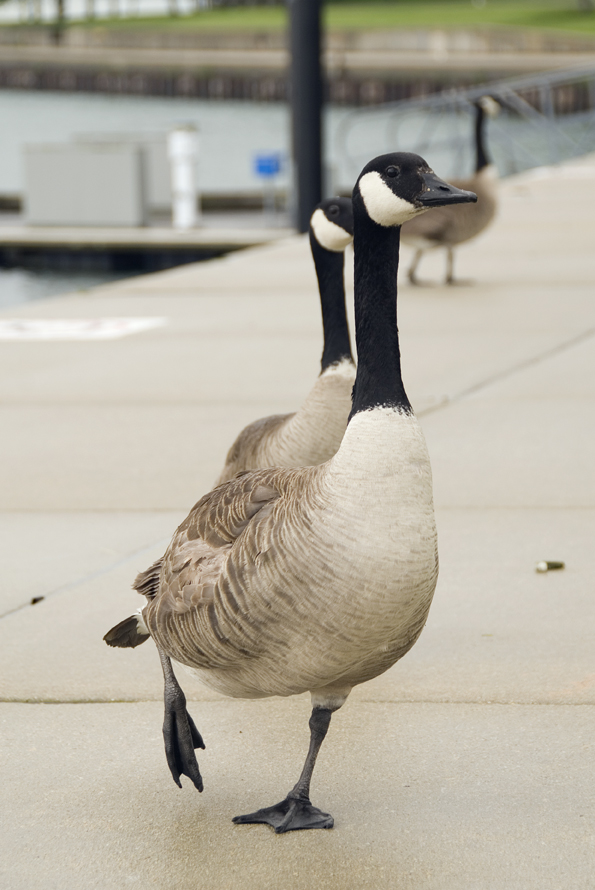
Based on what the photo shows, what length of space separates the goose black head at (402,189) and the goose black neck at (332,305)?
1550mm

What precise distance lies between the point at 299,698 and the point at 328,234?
Answer: 69.7 inches

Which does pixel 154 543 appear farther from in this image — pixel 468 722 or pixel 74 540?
pixel 468 722

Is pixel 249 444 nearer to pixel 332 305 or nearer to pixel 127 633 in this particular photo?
pixel 332 305

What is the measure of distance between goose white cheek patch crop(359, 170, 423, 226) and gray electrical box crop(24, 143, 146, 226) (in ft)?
56.2

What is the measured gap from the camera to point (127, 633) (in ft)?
10.3

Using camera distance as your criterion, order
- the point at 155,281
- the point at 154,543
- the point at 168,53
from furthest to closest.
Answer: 1. the point at 168,53
2. the point at 155,281
3. the point at 154,543

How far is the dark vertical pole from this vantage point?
15.3m

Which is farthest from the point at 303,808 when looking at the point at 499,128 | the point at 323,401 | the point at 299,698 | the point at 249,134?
the point at 249,134

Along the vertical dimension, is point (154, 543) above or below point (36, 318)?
above

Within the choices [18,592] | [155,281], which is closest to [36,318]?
[155,281]

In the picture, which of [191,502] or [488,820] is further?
[191,502]

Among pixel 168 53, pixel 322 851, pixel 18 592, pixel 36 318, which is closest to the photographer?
pixel 322 851

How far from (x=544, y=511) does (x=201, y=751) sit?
2.37m

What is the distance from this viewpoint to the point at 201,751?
3197 mm
